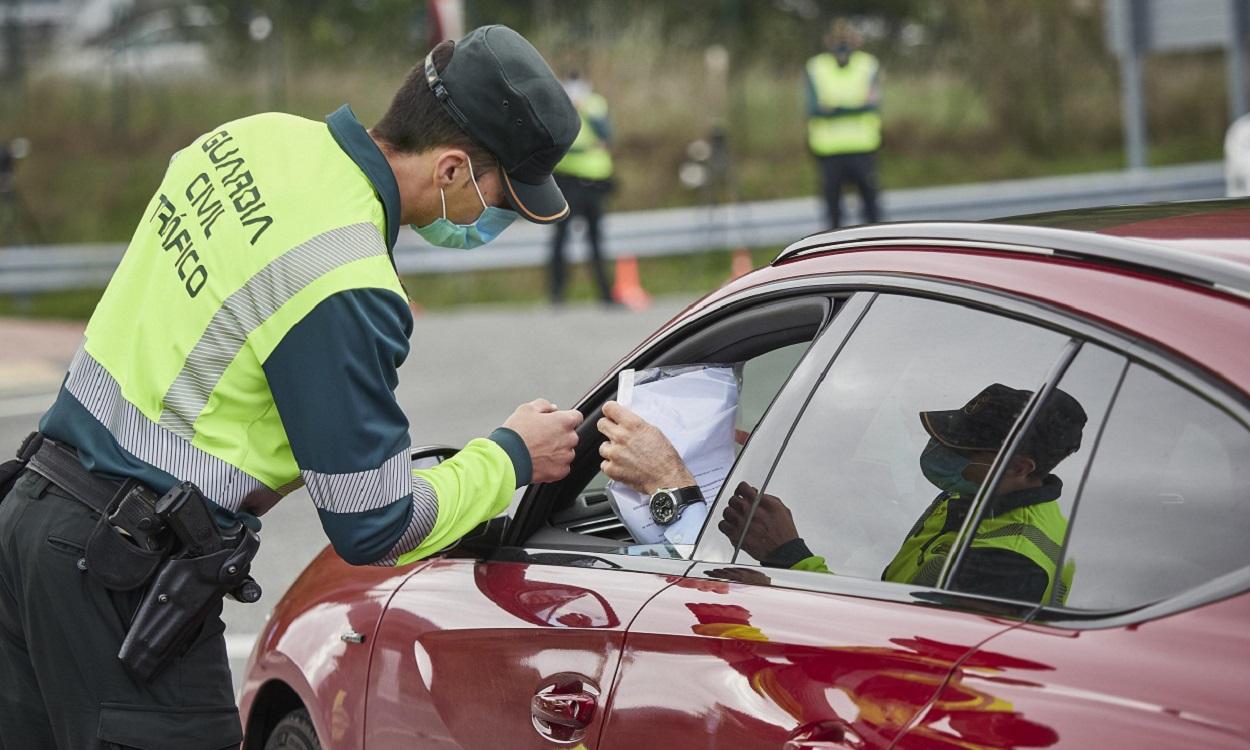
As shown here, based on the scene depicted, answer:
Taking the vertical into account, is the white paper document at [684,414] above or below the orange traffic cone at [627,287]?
above

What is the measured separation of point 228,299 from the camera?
9.11ft

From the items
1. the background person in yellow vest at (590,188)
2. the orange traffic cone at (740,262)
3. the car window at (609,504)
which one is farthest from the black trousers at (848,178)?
the car window at (609,504)

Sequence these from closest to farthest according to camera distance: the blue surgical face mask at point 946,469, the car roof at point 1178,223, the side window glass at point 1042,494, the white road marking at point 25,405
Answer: the side window glass at point 1042,494 → the car roof at point 1178,223 → the blue surgical face mask at point 946,469 → the white road marking at point 25,405

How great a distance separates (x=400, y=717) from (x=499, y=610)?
0.32 m

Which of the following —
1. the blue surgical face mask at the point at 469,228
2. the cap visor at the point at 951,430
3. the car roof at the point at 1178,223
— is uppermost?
the car roof at the point at 1178,223

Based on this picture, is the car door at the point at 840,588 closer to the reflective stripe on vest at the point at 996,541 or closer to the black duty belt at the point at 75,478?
the reflective stripe on vest at the point at 996,541

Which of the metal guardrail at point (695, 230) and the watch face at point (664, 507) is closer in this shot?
the watch face at point (664, 507)

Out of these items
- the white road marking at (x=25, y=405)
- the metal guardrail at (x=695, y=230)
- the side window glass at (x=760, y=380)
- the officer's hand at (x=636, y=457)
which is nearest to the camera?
the side window glass at (x=760, y=380)

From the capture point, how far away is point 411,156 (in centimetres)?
296

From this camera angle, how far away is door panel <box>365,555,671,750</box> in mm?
2773

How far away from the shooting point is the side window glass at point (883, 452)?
7.97 feet

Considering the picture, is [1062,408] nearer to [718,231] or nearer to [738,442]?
[738,442]

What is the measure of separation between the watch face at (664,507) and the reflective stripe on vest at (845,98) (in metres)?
11.7

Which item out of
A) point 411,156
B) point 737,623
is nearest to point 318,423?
point 411,156
